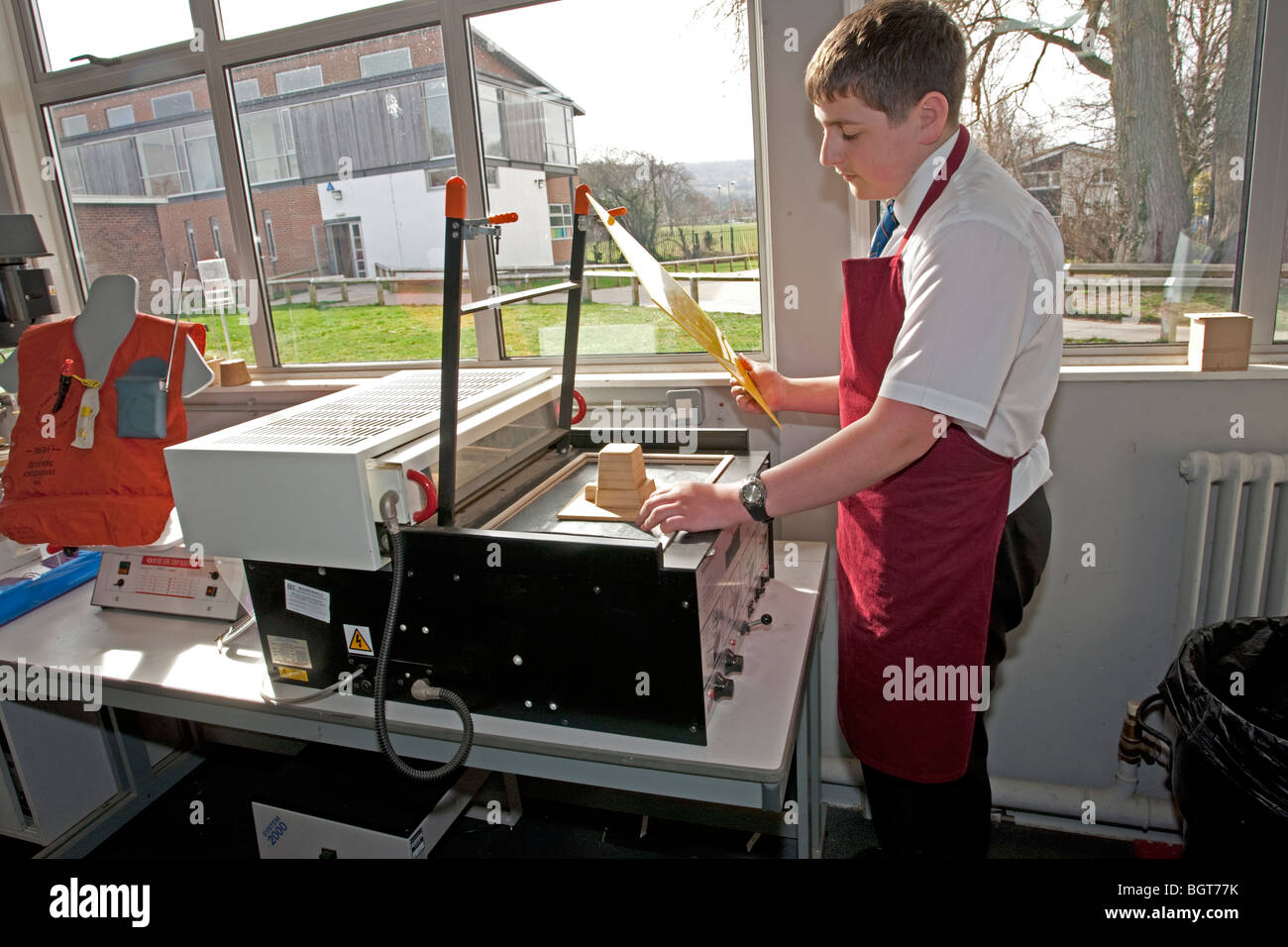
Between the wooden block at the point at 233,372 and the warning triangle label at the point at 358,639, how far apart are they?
1.61 meters

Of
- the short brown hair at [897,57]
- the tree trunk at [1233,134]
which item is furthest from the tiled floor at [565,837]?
the short brown hair at [897,57]

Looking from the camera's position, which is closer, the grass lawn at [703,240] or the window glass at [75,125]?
the grass lawn at [703,240]

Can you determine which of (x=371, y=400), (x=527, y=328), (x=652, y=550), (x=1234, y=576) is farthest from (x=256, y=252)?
(x=1234, y=576)

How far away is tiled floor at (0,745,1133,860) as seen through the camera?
6.56ft

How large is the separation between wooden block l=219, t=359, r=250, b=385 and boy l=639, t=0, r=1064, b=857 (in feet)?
6.22

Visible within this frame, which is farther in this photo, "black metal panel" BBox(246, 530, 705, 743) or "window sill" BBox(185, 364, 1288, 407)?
"window sill" BBox(185, 364, 1288, 407)

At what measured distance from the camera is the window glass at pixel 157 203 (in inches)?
100

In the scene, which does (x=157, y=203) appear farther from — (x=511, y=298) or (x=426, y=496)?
(x=426, y=496)

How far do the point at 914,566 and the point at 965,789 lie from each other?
16.9 inches

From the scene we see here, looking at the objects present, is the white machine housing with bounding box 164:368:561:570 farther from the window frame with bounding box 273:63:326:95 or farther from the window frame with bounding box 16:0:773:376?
the window frame with bounding box 273:63:326:95

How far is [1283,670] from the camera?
1.56 meters

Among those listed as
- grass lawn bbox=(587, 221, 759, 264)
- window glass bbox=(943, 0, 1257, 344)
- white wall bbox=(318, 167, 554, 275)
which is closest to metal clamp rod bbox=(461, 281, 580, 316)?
grass lawn bbox=(587, 221, 759, 264)

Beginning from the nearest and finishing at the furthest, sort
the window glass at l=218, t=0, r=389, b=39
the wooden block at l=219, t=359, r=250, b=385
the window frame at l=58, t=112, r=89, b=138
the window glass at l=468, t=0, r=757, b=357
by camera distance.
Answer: the window glass at l=468, t=0, r=757, b=357
the window glass at l=218, t=0, r=389, b=39
the wooden block at l=219, t=359, r=250, b=385
the window frame at l=58, t=112, r=89, b=138

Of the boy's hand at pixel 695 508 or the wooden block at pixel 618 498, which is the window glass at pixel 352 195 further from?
the boy's hand at pixel 695 508
